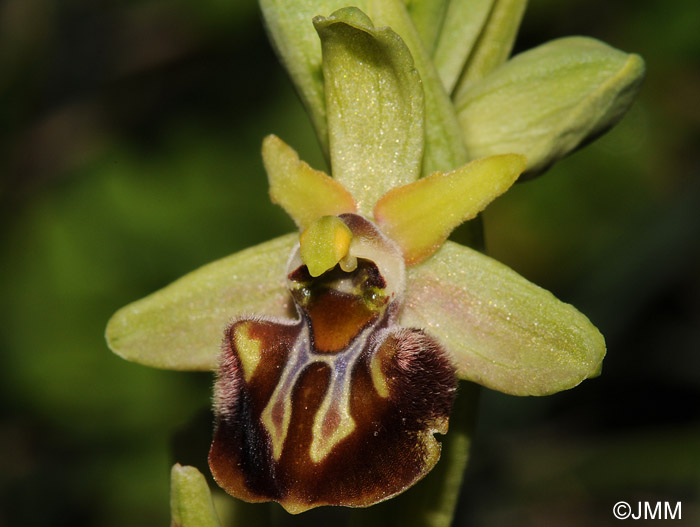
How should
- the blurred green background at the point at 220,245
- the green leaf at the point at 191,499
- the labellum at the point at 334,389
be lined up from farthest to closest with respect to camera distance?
the blurred green background at the point at 220,245, the green leaf at the point at 191,499, the labellum at the point at 334,389

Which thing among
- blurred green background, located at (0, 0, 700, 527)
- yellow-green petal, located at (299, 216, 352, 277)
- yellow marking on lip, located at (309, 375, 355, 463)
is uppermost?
yellow-green petal, located at (299, 216, 352, 277)

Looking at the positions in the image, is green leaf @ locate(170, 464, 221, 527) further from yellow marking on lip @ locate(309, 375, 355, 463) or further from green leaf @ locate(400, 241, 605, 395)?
green leaf @ locate(400, 241, 605, 395)

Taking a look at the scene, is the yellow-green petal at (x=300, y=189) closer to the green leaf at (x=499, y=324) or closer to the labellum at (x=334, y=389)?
the labellum at (x=334, y=389)

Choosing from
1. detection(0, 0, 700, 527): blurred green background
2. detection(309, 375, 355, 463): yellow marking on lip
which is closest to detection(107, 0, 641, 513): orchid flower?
detection(309, 375, 355, 463): yellow marking on lip

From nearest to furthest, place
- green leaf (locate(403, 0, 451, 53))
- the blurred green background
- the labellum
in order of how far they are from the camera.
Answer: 1. the labellum
2. green leaf (locate(403, 0, 451, 53))
3. the blurred green background

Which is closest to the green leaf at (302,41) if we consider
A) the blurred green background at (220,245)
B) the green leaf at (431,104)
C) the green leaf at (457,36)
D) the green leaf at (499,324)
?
the green leaf at (431,104)

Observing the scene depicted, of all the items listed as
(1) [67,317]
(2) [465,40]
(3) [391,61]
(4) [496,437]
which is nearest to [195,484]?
(3) [391,61]

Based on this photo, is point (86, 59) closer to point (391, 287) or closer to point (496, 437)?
point (496, 437)
